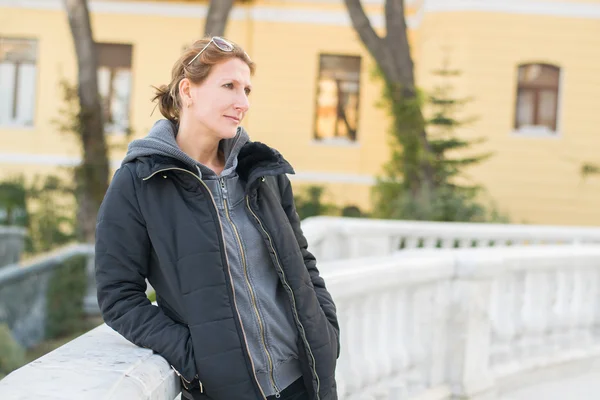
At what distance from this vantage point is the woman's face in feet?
8.43

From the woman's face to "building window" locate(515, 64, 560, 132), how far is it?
17.5m

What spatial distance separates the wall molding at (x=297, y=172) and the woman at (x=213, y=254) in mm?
17220

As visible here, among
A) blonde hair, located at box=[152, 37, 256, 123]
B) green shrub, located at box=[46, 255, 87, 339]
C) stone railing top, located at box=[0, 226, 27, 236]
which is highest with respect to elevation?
blonde hair, located at box=[152, 37, 256, 123]

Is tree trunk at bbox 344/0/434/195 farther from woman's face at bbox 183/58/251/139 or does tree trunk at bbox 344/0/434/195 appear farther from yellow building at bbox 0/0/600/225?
woman's face at bbox 183/58/251/139

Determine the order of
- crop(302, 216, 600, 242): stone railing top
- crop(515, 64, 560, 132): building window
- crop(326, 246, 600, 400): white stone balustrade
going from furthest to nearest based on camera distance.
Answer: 1. crop(515, 64, 560, 132): building window
2. crop(302, 216, 600, 242): stone railing top
3. crop(326, 246, 600, 400): white stone balustrade

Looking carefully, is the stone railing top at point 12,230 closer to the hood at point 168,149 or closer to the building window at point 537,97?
the building window at point 537,97

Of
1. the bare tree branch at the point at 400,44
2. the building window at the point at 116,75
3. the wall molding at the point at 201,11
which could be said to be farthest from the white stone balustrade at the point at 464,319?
the building window at the point at 116,75

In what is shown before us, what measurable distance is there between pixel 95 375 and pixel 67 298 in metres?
12.0

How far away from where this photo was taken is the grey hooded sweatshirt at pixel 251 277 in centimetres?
246

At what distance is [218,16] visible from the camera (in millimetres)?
13875

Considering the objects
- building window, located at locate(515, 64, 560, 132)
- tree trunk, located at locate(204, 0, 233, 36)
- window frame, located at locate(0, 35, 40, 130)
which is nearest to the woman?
tree trunk, located at locate(204, 0, 233, 36)

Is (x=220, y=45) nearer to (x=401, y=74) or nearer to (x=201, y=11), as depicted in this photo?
(x=401, y=74)

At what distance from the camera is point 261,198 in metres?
2.60

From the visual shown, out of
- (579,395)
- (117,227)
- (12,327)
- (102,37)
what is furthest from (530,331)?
(102,37)
